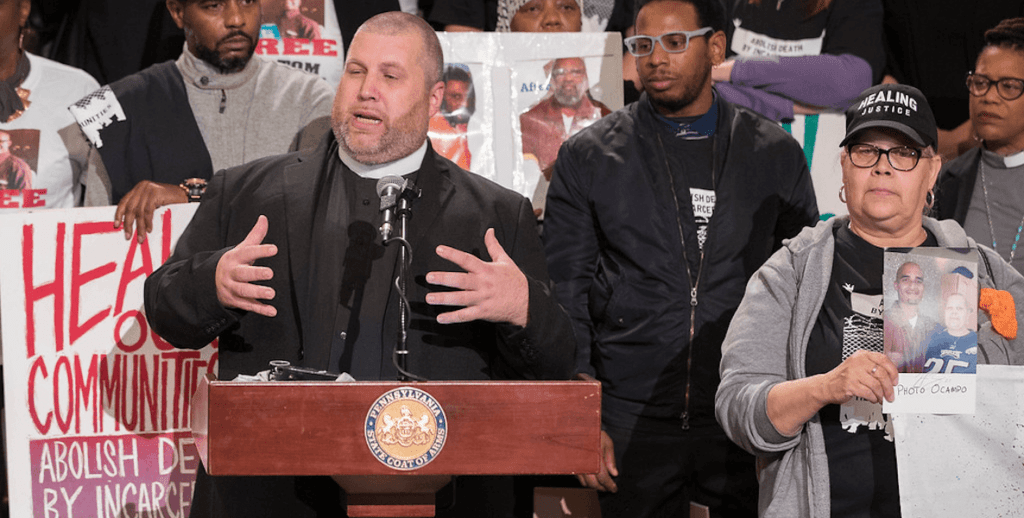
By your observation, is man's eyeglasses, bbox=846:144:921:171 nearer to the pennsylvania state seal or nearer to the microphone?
the microphone

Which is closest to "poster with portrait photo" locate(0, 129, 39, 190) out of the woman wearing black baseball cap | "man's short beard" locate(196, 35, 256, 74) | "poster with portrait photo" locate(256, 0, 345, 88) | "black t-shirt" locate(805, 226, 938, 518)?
"man's short beard" locate(196, 35, 256, 74)

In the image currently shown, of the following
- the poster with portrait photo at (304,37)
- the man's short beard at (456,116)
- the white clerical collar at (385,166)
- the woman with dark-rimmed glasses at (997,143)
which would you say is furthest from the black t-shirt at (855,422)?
the poster with portrait photo at (304,37)

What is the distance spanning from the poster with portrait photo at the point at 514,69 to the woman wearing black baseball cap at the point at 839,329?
5.92 ft

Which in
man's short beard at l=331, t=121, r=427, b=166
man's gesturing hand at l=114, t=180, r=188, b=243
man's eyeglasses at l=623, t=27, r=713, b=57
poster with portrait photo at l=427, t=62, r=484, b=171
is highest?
man's eyeglasses at l=623, t=27, r=713, b=57

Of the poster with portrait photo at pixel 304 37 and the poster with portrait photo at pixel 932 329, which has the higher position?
the poster with portrait photo at pixel 304 37

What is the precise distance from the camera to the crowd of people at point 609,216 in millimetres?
2449

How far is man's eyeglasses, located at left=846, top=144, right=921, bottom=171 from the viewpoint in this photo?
2.54 m

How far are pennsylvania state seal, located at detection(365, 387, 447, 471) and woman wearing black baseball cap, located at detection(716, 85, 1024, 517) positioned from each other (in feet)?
2.55

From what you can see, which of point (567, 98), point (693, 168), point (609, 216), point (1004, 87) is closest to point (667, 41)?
point (693, 168)

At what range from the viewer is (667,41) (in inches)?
142

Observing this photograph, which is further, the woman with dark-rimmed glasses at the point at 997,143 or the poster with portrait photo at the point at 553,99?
the poster with portrait photo at the point at 553,99

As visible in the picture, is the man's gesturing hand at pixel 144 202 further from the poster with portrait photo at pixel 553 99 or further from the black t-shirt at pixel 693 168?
the black t-shirt at pixel 693 168

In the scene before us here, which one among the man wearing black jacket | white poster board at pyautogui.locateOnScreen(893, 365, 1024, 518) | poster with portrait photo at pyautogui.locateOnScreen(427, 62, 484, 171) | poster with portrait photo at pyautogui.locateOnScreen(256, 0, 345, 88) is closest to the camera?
white poster board at pyautogui.locateOnScreen(893, 365, 1024, 518)

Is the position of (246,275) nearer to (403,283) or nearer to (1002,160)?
(403,283)
